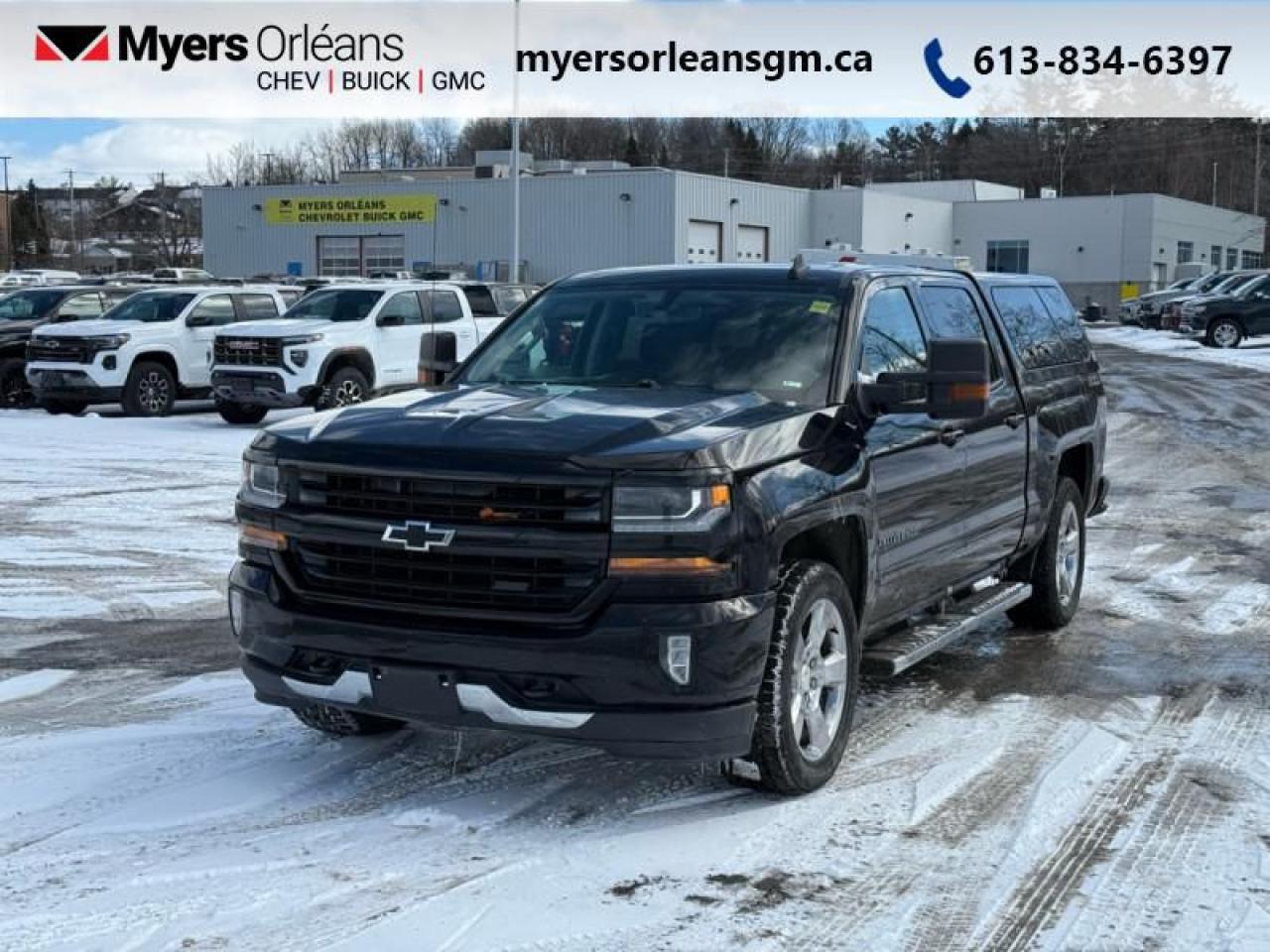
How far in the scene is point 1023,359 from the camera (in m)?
7.62

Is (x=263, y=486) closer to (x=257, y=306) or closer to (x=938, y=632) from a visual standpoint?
(x=938, y=632)

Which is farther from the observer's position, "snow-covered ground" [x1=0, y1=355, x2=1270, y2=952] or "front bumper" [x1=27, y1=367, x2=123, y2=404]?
"front bumper" [x1=27, y1=367, x2=123, y2=404]

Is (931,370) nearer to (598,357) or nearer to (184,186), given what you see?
(598,357)

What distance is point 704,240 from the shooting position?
173ft

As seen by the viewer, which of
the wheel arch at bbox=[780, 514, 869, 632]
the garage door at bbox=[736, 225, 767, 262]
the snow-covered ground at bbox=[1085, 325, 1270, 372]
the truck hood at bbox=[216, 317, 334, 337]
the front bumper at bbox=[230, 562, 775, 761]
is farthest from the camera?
the garage door at bbox=[736, 225, 767, 262]

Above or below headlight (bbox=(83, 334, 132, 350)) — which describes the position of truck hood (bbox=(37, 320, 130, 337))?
above

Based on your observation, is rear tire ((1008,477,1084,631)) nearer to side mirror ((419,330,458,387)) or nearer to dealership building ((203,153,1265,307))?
side mirror ((419,330,458,387))

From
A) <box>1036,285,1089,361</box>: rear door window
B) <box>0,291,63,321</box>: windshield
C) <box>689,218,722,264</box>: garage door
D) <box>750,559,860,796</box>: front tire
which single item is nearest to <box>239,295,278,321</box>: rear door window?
<box>0,291,63,321</box>: windshield

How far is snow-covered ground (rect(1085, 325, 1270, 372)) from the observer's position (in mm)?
Result: 32219

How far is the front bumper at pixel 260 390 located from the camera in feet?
58.9

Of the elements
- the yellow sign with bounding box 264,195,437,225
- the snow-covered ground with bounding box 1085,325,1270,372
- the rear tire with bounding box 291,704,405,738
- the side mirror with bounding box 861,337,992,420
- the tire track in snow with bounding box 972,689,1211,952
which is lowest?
the snow-covered ground with bounding box 1085,325,1270,372

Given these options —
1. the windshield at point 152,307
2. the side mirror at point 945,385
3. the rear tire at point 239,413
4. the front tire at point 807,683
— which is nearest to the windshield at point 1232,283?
the rear tire at point 239,413

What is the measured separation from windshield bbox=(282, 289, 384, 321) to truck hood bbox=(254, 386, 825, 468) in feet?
45.6

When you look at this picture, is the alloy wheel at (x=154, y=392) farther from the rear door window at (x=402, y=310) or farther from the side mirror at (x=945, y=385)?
the side mirror at (x=945, y=385)
